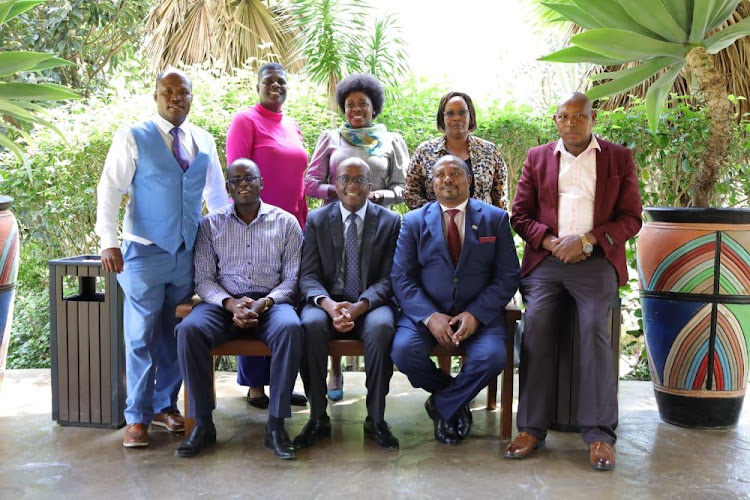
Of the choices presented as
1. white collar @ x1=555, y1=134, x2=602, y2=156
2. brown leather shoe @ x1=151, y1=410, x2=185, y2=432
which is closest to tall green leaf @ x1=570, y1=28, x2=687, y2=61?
white collar @ x1=555, y1=134, x2=602, y2=156

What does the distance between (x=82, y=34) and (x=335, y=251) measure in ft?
22.5

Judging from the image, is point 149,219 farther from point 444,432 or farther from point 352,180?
point 444,432

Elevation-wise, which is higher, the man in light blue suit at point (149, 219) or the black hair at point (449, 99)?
the black hair at point (449, 99)

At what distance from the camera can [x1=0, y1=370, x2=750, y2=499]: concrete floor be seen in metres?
3.30

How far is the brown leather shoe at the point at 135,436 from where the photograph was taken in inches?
151

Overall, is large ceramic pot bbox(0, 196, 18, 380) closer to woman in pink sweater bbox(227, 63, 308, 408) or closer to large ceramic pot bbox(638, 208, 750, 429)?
woman in pink sweater bbox(227, 63, 308, 408)

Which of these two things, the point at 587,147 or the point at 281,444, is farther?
the point at 587,147

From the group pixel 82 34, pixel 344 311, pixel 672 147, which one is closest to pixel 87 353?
pixel 344 311

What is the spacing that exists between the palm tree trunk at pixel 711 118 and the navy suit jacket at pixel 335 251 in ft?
6.15

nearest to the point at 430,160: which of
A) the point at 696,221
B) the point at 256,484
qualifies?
the point at 696,221

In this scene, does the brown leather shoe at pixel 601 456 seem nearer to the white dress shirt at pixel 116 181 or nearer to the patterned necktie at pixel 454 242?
the patterned necktie at pixel 454 242

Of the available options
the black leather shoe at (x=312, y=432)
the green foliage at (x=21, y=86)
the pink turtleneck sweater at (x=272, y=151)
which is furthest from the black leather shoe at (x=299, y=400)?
the green foliage at (x=21, y=86)

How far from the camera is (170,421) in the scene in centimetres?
412

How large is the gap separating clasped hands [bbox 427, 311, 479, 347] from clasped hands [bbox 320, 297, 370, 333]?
1.27 feet
